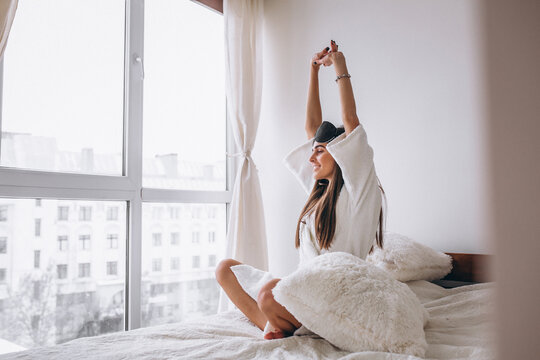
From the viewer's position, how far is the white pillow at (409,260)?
148cm

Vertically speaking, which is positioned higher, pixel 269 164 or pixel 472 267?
pixel 269 164

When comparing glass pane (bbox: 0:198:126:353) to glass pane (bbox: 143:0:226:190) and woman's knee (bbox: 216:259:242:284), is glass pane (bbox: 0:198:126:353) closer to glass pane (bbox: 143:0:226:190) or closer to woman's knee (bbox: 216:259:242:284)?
glass pane (bbox: 143:0:226:190)

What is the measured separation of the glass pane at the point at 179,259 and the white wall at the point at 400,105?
411 millimetres

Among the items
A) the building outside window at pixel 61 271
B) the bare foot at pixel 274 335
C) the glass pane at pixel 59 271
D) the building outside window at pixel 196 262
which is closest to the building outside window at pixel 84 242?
the glass pane at pixel 59 271

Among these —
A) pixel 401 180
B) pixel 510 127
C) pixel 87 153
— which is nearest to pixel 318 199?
pixel 401 180

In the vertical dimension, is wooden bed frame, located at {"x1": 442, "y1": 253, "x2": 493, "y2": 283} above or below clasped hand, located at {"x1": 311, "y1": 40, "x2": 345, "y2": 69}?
below

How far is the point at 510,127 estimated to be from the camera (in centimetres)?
18

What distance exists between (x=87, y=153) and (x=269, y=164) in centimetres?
113

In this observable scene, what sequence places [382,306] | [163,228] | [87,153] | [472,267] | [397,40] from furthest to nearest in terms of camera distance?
[163,228], [397,40], [87,153], [472,267], [382,306]

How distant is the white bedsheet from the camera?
36.9 inches

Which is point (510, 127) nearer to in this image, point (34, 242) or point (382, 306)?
point (382, 306)

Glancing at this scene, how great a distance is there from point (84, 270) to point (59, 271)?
0.36 ft

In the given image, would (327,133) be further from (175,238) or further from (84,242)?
(84,242)

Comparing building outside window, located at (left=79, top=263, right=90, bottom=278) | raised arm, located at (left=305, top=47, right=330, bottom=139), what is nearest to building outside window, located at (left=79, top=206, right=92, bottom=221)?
building outside window, located at (left=79, top=263, right=90, bottom=278)
